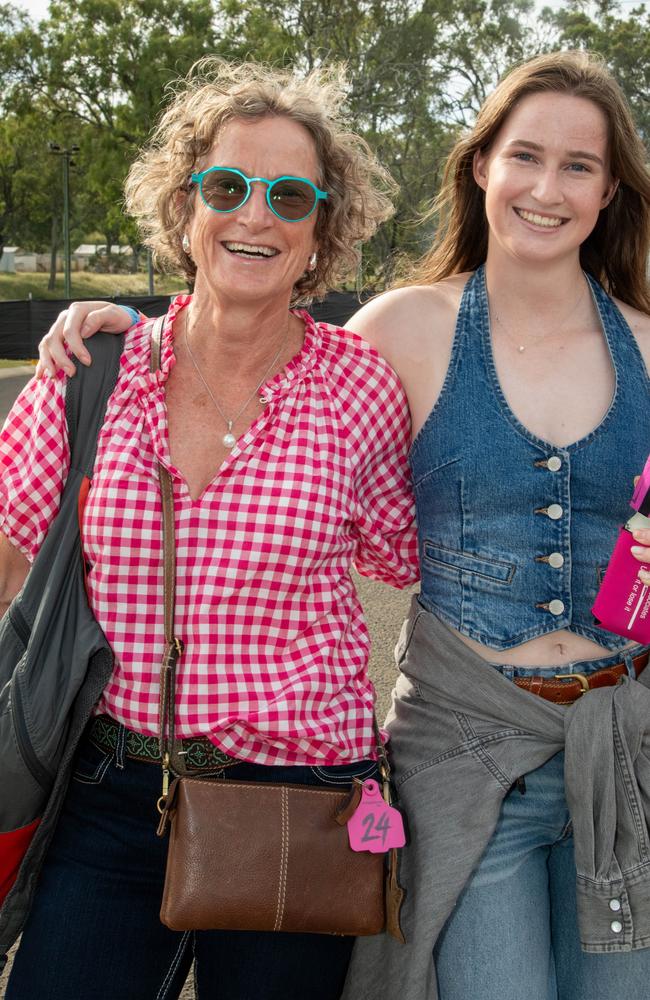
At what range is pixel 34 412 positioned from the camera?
2.26 meters

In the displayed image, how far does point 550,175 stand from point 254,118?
707mm

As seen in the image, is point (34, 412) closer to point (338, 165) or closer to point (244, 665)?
point (244, 665)

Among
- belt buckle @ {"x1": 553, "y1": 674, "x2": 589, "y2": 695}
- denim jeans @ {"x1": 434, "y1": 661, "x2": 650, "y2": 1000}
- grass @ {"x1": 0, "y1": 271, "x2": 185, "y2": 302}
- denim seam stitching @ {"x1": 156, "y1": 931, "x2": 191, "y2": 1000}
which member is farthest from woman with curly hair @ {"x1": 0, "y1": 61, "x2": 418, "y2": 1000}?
grass @ {"x1": 0, "y1": 271, "x2": 185, "y2": 302}

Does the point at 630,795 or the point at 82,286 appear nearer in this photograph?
the point at 630,795

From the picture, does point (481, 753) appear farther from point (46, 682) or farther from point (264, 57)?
point (264, 57)

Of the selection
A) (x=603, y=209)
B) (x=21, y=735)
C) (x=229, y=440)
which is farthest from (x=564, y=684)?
(x=603, y=209)

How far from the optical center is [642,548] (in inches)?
83.9

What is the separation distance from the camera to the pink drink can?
216 centimetres

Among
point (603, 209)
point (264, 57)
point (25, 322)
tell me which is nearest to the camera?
point (603, 209)

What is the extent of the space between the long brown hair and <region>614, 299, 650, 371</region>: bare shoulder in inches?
3.0

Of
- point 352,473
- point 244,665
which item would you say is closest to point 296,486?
point 352,473

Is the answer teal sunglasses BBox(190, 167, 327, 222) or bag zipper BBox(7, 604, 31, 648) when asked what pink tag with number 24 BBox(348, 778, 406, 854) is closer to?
bag zipper BBox(7, 604, 31, 648)

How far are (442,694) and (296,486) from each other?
1.91 ft

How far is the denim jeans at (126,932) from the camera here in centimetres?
211
